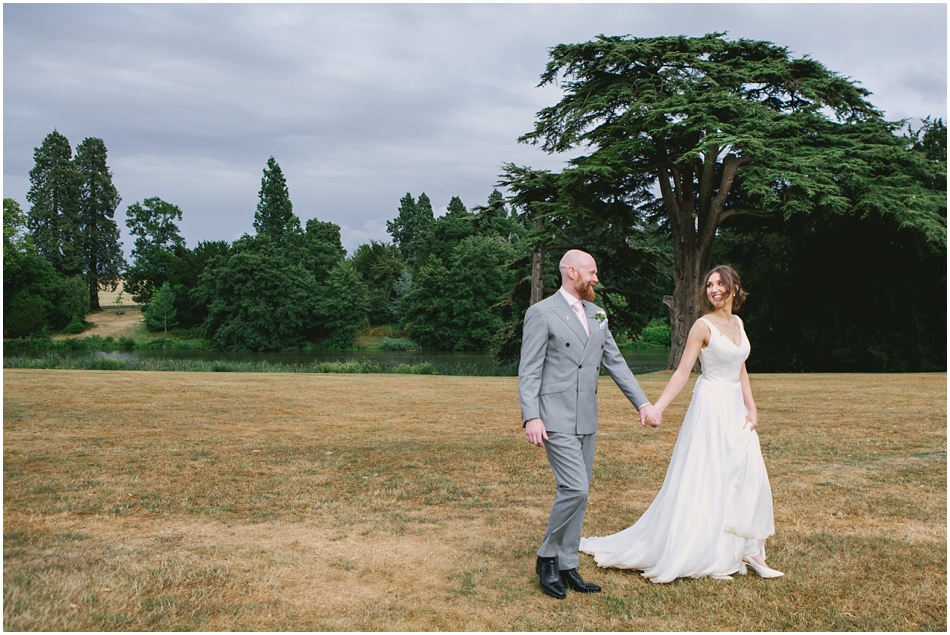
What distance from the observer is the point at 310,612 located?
425 centimetres

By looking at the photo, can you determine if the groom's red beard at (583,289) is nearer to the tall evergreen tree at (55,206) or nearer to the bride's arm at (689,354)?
the bride's arm at (689,354)

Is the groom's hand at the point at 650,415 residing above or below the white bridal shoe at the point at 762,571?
above

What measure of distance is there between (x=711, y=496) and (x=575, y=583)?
3.42ft

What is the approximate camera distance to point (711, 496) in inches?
191

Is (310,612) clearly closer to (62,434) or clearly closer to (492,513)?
(492,513)

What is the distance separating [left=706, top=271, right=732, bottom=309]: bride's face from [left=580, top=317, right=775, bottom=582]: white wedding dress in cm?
17

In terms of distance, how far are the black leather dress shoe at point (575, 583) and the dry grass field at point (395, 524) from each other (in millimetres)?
93

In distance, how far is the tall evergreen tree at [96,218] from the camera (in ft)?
233

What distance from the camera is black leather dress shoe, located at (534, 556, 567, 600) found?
14.9 ft

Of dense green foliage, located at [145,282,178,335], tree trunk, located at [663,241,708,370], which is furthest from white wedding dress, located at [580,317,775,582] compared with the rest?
dense green foliage, located at [145,282,178,335]

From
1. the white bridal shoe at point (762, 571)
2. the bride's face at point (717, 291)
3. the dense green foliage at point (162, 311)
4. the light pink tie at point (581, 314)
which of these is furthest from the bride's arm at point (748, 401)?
the dense green foliage at point (162, 311)

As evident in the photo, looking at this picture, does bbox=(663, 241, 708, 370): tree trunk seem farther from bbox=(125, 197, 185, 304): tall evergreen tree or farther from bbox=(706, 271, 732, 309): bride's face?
bbox=(125, 197, 185, 304): tall evergreen tree

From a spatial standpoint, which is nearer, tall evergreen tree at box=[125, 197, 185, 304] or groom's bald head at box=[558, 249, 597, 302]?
groom's bald head at box=[558, 249, 597, 302]

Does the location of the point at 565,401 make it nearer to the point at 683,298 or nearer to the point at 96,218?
the point at 683,298
